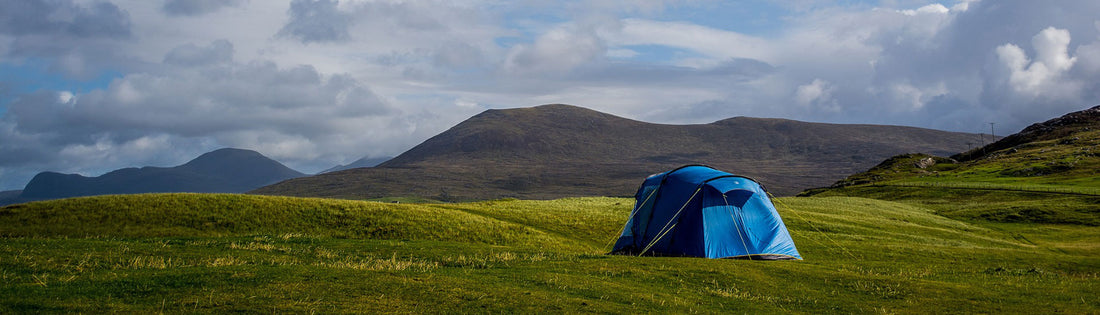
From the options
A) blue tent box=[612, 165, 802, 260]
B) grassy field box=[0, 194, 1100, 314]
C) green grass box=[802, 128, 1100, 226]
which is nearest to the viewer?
grassy field box=[0, 194, 1100, 314]

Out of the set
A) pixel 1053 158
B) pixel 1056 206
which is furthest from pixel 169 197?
pixel 1053 158

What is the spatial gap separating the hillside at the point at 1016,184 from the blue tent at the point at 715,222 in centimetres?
4586

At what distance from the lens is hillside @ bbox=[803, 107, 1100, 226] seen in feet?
206

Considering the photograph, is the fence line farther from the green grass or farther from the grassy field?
the grassy field

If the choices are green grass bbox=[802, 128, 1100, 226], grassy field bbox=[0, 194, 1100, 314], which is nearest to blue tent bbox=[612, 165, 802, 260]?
grassy field bbox=[0, 194, 1100, 314]

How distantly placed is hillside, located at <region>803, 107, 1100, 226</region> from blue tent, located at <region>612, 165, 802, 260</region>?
1806 inches

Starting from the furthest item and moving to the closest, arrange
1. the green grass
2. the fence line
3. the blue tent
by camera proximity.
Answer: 1. the fence line
2. the green grass
3. the blue tent

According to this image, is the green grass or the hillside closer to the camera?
the green grass

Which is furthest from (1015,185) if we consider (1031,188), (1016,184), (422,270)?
(422,270)

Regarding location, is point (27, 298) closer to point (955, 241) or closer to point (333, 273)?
point (333, 273)

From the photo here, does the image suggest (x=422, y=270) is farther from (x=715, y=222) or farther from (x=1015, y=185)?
(x=1015, y=185)

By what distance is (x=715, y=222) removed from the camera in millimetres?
28875

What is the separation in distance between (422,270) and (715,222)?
1583 centimetres

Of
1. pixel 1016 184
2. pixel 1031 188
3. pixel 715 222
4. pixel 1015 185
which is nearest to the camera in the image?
pixel 715 222
